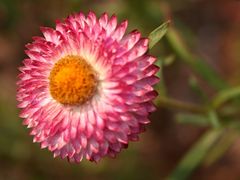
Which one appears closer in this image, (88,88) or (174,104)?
(88,88)

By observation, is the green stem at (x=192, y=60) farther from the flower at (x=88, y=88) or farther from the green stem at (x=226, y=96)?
the flower at (x=88, y=88)

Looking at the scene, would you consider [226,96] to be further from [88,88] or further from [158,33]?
[88,88]

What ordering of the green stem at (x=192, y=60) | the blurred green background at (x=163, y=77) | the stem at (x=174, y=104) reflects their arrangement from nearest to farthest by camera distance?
the stem at (x=174, y=104) → the green stem at (x=192, y=60) → the blurred green background at (x=163, y=77)

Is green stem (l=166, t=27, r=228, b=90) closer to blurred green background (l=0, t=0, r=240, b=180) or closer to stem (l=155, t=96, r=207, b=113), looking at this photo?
stem (l=155, t=96, r=207, b=113)

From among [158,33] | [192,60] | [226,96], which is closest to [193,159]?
[226,96]

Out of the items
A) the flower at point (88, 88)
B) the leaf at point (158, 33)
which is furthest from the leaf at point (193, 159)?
the leaf at point (158, 33)

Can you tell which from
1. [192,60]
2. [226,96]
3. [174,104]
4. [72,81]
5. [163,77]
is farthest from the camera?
[163,77]
